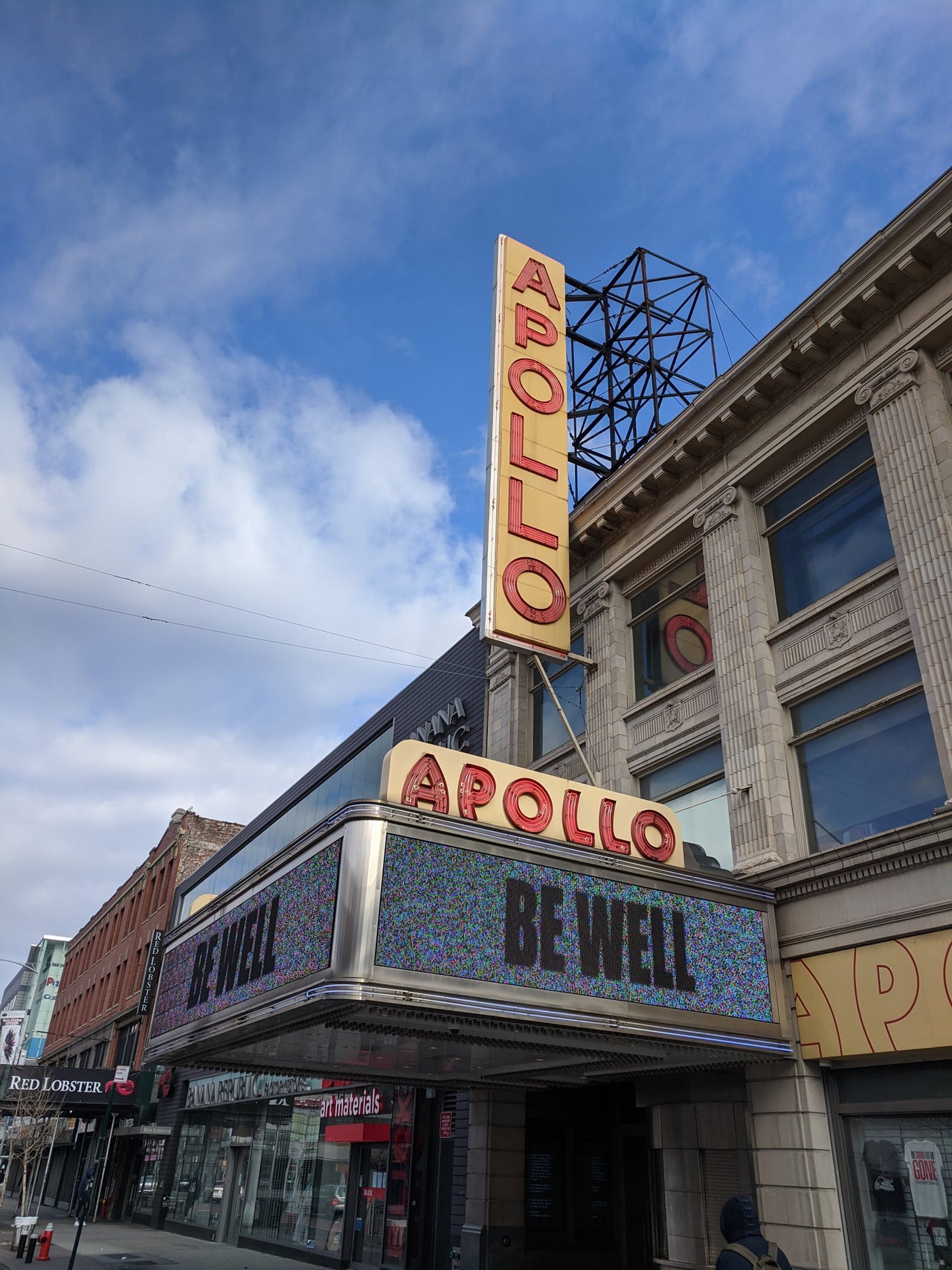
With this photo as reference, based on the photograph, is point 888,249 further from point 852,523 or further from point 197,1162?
point 197,1162

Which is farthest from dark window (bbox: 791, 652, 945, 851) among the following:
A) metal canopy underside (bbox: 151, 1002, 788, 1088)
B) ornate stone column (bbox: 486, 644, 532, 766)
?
ornate stone column (bbox: 486, 644, 532, 766)

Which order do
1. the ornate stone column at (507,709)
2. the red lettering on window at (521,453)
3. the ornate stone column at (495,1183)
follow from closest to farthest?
the ornate stone column at (495,1183), the red lettering on window at (521,453), the ornate stone column at (507,709)

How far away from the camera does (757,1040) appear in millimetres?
12375

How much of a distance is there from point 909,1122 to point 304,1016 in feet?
23.9

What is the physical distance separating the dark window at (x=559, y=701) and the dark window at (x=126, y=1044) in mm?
34273

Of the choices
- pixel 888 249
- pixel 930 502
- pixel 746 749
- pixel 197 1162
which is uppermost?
pixel 888 249

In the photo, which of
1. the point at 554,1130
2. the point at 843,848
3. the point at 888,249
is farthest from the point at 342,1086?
the point at 888,249

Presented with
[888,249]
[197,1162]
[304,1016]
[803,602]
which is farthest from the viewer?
[197,1162]

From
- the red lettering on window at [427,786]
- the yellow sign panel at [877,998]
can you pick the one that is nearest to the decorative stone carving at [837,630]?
the yellow sign panel at [877,998]

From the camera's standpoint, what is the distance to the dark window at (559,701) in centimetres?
2036

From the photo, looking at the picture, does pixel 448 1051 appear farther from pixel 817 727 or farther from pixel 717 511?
pixel 717 511

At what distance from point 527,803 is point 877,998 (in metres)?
4.90

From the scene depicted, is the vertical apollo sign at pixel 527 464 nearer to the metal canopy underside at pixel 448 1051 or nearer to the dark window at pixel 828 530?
the dark window at pixel 828 530

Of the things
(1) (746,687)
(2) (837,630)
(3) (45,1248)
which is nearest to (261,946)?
(1) (746,687)
